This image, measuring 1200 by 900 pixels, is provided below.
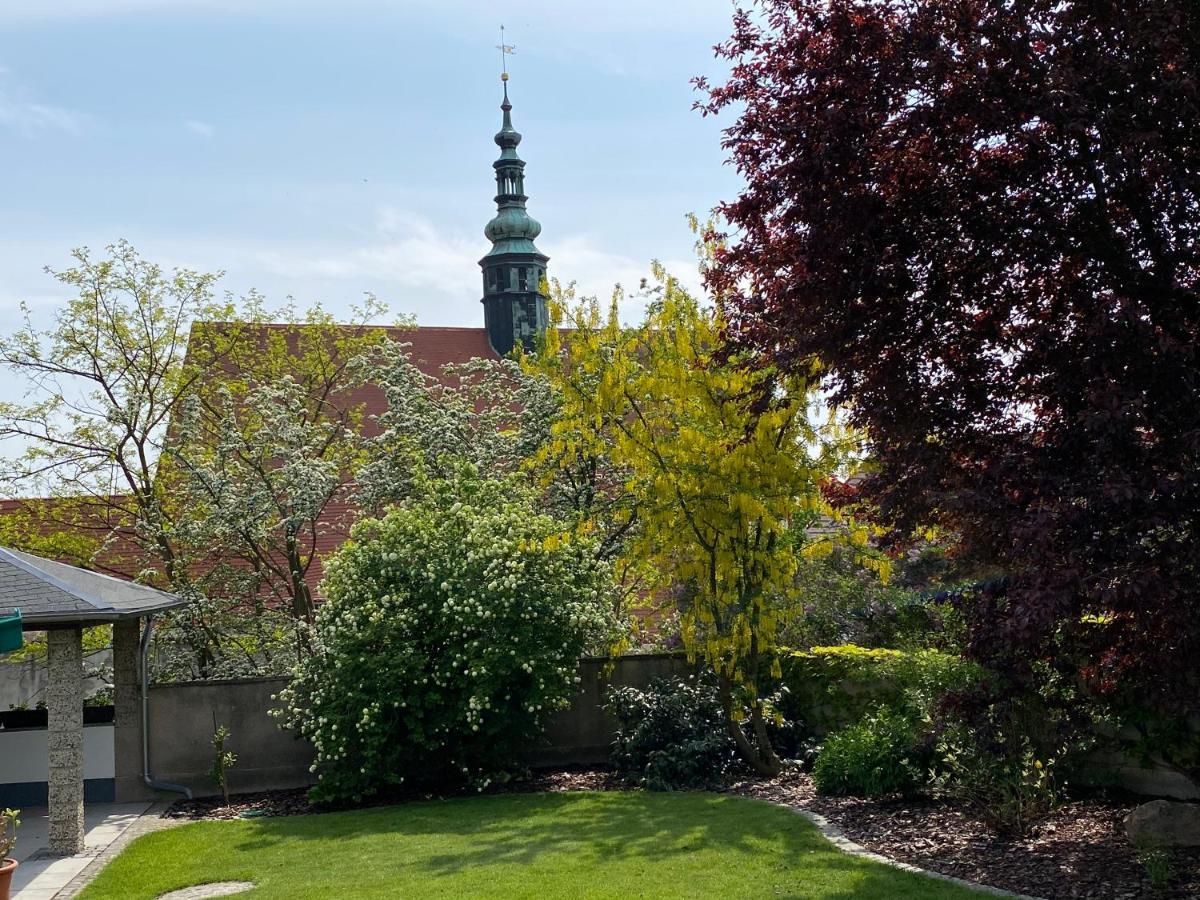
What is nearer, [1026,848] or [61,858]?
[1026,848]

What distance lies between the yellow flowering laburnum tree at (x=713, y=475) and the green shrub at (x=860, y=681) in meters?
0.44

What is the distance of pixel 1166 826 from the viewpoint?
7.00 meters

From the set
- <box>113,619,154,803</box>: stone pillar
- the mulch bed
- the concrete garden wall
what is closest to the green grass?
the mulch bed

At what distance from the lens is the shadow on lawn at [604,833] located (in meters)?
7.18

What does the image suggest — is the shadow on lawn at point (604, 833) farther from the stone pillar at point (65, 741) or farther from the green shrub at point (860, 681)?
the green shrub at point (860, 681)

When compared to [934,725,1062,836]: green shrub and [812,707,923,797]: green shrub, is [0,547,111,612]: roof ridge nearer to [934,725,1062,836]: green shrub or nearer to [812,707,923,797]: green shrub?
[812,707,923,797]: green shrub

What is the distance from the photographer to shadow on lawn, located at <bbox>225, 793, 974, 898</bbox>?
718cm

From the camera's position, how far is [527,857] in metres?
8.31

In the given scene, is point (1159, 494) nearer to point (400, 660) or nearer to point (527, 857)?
point (527, 857)

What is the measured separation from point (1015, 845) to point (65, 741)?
7.46 metres

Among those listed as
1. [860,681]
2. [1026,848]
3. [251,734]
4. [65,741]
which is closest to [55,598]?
[65,741]

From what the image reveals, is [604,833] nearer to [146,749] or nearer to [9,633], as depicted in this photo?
[9,633]

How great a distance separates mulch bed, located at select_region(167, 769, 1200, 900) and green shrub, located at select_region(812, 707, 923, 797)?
12cm

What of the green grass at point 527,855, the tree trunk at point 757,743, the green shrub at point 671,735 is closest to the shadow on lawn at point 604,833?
the green grass at point 527,855
